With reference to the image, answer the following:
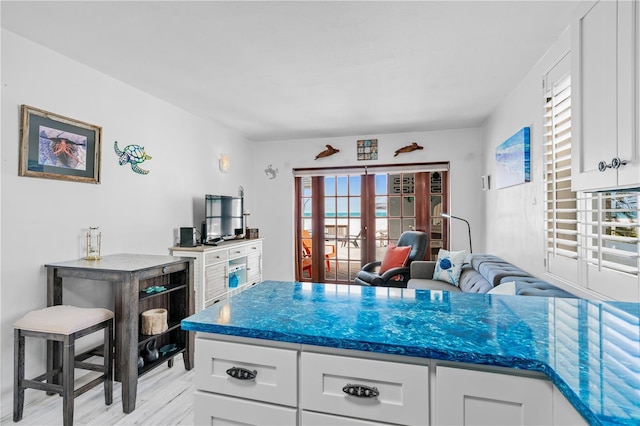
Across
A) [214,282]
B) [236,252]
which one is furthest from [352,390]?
[236,252]

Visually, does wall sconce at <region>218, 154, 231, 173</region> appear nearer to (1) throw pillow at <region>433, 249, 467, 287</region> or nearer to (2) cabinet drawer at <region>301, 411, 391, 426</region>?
(1) throw pillow at <region>433, 249, 467, 287</region>

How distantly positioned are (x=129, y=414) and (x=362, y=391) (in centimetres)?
195

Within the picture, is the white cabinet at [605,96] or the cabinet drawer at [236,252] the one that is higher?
the white cabinet at [605,96]

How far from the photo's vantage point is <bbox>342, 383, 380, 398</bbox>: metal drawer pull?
→ 3.04ft

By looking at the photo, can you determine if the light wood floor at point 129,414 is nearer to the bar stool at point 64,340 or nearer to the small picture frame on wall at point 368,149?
the bar stool at point 64,340

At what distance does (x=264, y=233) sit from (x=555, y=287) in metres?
4.15

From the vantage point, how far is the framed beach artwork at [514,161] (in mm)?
2756

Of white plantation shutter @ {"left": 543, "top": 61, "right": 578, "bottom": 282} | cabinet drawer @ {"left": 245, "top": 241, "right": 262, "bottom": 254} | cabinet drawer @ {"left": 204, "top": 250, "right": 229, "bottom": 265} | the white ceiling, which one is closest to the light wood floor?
cabinet drawer @ {"left": 204, "top": 250, "right": 229, "bottom": 265}

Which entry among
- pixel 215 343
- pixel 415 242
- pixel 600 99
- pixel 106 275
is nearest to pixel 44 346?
pixel 106 275

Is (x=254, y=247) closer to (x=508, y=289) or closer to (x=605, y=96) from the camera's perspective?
(x=508, y=289)

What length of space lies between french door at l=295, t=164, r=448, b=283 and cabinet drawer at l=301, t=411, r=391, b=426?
4418 mm

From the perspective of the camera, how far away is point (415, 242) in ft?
14.9

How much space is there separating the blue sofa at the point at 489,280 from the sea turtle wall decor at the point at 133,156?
3000mm

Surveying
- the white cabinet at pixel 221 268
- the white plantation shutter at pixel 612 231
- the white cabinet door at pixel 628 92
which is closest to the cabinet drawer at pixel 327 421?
the white cabinet door at pixel 628 92
